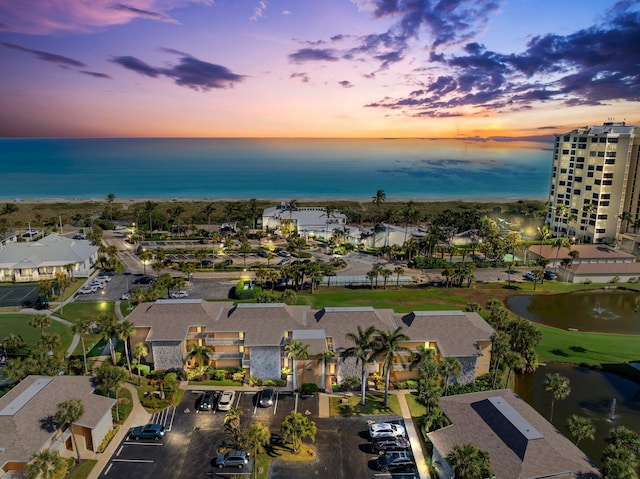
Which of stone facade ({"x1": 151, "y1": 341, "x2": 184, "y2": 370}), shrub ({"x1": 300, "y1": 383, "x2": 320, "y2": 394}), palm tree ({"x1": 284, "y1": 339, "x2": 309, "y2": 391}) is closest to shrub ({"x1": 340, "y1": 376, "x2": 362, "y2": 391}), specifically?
shrub ({"x1": 300, "y1": 383, "x2": 320, "y2": 394})

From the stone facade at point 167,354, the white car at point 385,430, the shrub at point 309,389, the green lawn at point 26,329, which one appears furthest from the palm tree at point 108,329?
the white car at point 385,430

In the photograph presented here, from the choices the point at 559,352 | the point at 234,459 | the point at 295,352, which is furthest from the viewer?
the point at 559,352

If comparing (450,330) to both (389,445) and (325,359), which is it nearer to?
(325,359)

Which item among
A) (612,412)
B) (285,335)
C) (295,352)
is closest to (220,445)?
(295,352)

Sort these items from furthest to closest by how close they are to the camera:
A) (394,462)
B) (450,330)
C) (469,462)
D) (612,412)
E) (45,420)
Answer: (450,330) < (612,412) < (45,420) < (394,462) < (469,462)

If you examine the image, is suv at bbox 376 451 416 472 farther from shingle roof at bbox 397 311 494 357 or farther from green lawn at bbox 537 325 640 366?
green lawn at bbox 537 325 640 366

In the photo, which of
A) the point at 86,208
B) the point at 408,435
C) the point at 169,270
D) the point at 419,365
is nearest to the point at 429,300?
the point at 419,365

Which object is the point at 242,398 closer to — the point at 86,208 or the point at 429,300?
the point at 429,300

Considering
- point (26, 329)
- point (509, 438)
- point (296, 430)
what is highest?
point (509, 438)
